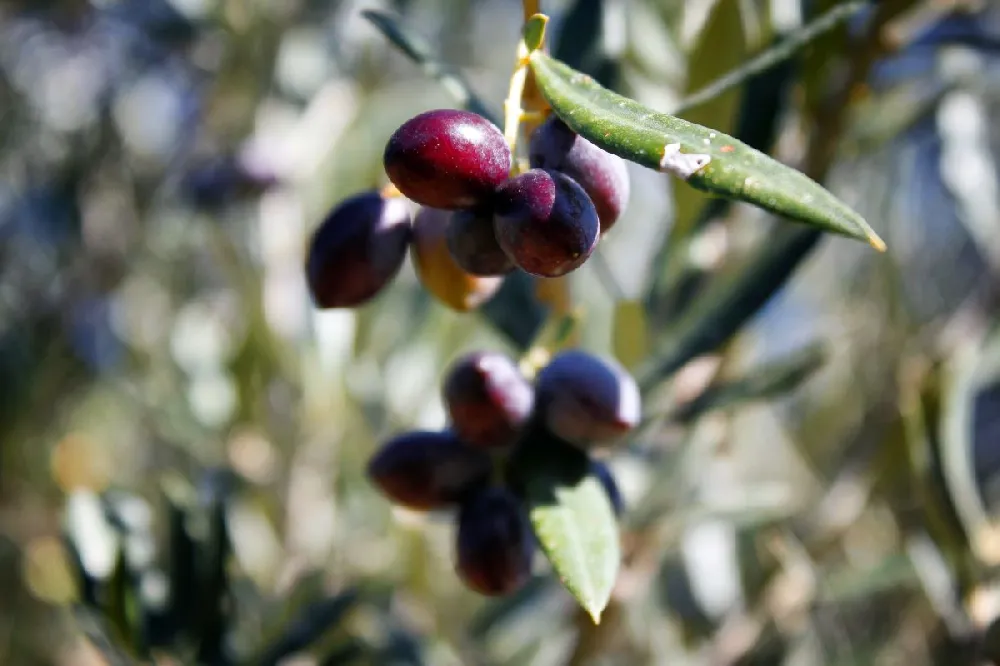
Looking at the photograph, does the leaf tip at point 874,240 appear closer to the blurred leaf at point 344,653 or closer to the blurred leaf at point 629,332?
the blurred leaf at point 629,332

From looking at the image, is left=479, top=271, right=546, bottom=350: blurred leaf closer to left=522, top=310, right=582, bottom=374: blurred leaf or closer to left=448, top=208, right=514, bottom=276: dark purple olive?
left=522, top=310, right=582, bottom=374: blurred leaf

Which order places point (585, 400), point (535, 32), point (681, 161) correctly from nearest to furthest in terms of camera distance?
point (681, 161)
point (535, 32)
point (585, 400)

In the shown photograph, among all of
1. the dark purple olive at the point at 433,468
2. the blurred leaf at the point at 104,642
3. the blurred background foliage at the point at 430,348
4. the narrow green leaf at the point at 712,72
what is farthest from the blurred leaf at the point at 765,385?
the blurred leaf at the point at 104,642

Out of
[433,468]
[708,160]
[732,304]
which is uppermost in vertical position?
[708,160]

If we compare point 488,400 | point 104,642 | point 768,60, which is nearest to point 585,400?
point 488,400

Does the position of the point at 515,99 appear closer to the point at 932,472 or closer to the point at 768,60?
the point at 768,60

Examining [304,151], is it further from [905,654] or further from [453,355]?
[905,654]

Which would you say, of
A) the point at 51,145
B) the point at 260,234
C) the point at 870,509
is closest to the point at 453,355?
the point at 260,234
